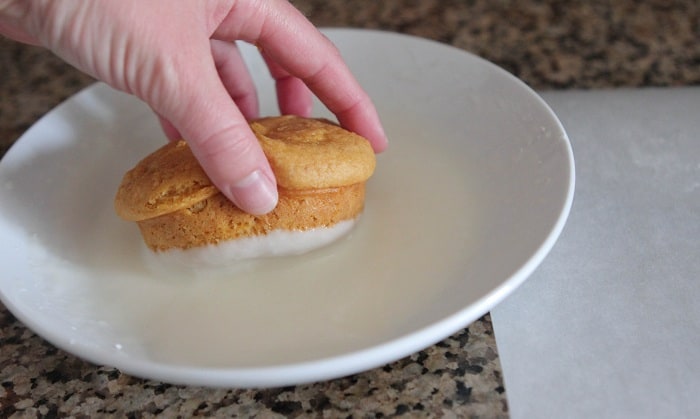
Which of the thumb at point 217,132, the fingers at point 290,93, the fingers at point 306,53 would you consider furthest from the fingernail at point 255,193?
the fingers at point 290,93

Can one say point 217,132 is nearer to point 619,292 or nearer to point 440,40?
point 619,292

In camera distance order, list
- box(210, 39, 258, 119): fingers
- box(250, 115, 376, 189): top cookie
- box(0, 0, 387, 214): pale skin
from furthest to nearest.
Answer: box(210, 39, 258, 119): fingers, box(250, 115, 376, 189): top cookie, box(0, 0, 387, 214): pale skin

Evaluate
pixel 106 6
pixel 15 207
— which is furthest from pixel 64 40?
pixel 15 207

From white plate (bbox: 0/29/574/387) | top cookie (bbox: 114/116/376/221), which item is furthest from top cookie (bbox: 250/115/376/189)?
white plate (bbox: 0/29/574/387)

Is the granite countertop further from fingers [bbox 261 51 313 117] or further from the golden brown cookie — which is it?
fingers [bbox 261 51 313 117]

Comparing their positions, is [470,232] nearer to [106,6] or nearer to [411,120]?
[411,120]

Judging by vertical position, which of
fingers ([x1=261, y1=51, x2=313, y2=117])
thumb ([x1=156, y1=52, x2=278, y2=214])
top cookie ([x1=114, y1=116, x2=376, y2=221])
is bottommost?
fingers ([x1=261, y1=51, x2=313, y2=117])

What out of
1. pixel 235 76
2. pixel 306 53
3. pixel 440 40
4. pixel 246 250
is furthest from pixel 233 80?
pixel 440 40
